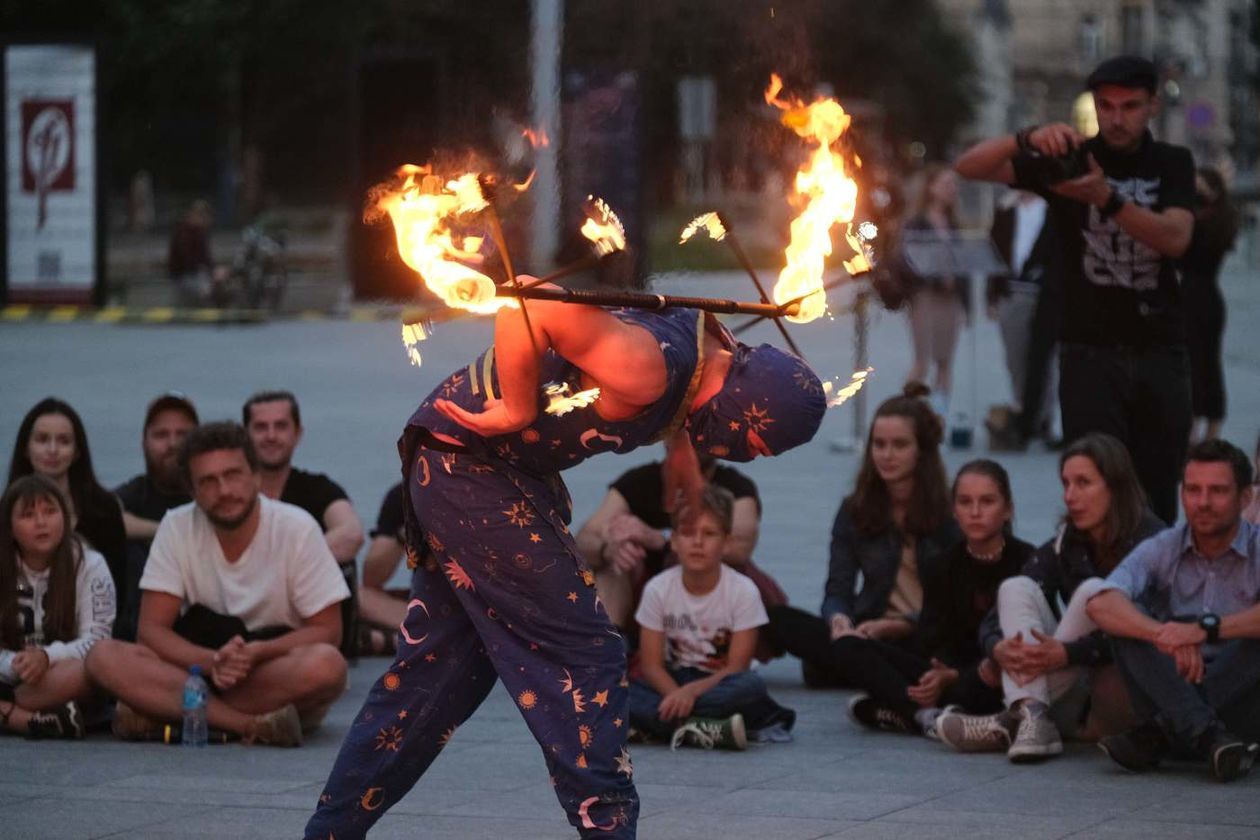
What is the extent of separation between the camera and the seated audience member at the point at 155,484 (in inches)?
331

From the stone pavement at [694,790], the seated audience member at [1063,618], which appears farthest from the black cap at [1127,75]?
the stone pavement at [694,790]

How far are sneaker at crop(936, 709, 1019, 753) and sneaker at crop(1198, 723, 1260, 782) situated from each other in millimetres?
658

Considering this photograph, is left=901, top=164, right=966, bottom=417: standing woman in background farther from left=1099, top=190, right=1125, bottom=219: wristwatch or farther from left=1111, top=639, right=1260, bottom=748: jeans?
left=1111, top=639, right=1260, bottom=748: jeans

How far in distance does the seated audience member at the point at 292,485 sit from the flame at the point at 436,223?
3932 mm

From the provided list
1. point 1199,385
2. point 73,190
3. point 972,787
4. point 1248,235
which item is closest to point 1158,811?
point 972,787

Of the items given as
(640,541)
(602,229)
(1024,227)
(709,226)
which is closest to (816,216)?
(709,226)

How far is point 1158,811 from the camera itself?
6.05 metres

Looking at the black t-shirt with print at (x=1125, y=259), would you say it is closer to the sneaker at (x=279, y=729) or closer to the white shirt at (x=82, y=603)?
the sneaker at (x=279, y=729)

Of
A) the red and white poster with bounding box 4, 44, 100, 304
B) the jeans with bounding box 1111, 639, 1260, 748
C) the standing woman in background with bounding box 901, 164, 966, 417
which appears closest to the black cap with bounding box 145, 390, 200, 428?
the jeans with bounding box 1111, 639, 1260, 748

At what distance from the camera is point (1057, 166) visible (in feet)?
22.6

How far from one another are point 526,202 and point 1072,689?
265 centimetres

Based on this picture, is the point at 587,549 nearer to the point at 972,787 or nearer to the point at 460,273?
the point at 972,787

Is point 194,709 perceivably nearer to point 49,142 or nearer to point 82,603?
point 82,603

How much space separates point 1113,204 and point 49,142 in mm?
20255
